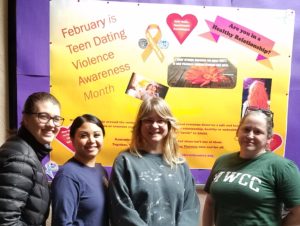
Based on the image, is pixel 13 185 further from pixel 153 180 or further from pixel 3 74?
pixel 3 74

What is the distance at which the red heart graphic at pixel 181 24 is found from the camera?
76.6 inches

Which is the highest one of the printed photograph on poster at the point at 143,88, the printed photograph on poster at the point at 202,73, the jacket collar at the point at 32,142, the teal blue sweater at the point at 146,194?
the printed photograph on poster at the point at 202,73

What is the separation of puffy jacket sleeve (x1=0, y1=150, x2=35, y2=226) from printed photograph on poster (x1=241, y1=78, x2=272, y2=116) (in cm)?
135

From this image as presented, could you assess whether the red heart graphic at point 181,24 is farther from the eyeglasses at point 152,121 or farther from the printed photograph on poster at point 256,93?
the eyeglasses at point 152,121

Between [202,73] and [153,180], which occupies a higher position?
[202,73]

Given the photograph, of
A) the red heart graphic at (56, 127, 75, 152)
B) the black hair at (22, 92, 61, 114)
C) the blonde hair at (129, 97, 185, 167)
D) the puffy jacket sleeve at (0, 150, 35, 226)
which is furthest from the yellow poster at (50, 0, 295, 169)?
the puffy jacket sleeve at (0, 150, 35, 226)

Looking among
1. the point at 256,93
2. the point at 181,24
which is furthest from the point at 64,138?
the point at 256,93

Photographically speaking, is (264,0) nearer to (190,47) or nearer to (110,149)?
(190,47)

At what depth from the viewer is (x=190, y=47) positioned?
1960 millimetres

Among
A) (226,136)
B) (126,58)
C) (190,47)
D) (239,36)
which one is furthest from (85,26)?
(226,136)

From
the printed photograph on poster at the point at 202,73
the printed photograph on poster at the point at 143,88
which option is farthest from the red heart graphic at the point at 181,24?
the printed photograph on poster at the point at 143,88

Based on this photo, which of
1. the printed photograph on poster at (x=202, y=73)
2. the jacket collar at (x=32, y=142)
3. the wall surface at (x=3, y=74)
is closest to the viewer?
the jacket collar at (x=32, y=142)

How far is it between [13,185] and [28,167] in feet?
0.26

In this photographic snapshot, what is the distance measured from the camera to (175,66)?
1959mm
